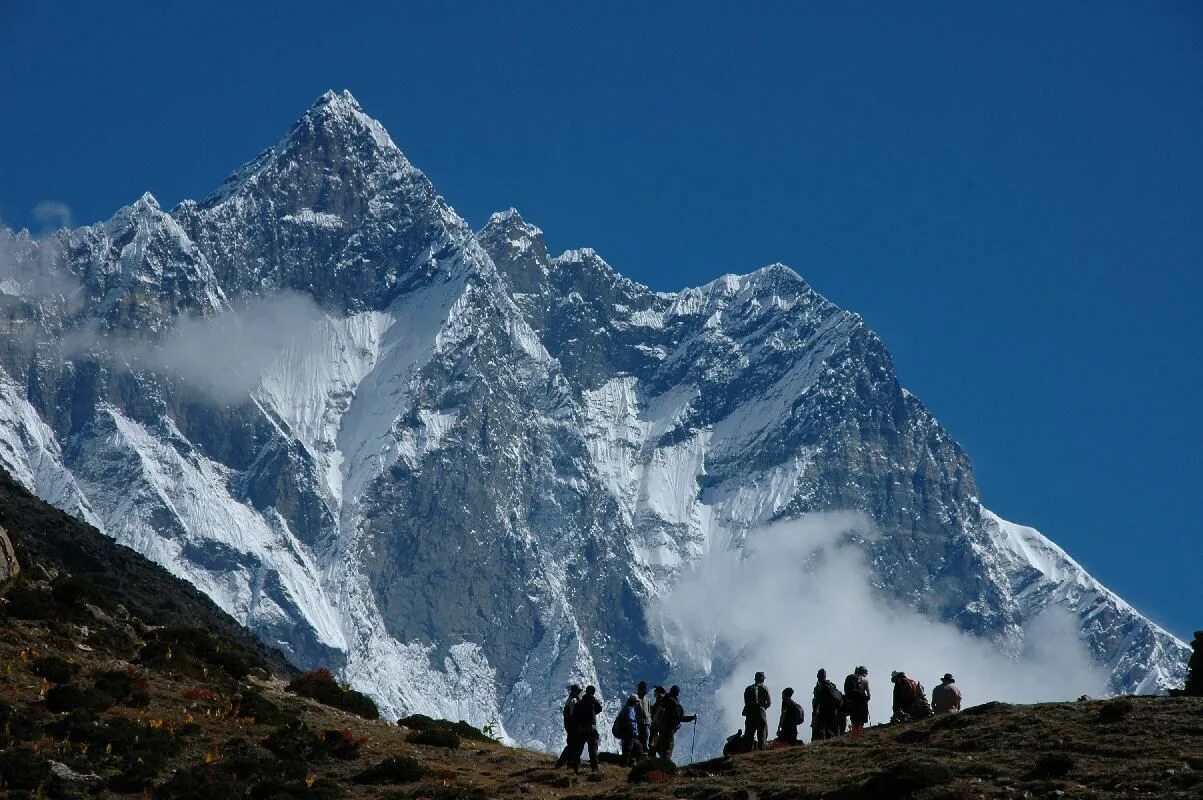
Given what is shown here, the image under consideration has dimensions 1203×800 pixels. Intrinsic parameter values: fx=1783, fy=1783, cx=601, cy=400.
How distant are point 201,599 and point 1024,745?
220 ft

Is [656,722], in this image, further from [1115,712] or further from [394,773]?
[1115,712]

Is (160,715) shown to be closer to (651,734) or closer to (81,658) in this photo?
(81,658)

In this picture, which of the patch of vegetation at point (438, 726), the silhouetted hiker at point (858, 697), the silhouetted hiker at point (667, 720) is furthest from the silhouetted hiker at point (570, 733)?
the silhouetted hiker at point (858, 697)

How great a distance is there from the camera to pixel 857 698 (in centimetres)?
5088

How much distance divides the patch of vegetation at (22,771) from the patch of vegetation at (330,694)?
15.2 metres

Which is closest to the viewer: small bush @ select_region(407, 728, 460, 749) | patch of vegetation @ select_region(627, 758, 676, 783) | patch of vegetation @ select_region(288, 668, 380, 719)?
patch of vegetation @ select_region(627, 758, 676, 783)

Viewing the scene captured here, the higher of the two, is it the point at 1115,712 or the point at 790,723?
the point at 790,723

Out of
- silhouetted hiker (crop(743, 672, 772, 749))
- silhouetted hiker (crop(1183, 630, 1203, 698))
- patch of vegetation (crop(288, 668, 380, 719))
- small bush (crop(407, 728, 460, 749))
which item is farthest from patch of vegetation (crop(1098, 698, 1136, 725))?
patch of vegetation (crop(288, 668, 380, 719))

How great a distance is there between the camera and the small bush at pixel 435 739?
51.5 metres

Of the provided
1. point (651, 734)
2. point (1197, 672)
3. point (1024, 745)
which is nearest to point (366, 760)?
point (651, 734)

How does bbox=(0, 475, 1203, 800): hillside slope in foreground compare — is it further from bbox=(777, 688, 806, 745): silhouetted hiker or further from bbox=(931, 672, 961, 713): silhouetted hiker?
bbox=(777, 688, 806, 745): silhouetted hiker

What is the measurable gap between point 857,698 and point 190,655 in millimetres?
20322

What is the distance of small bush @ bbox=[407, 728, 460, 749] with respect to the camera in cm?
5153

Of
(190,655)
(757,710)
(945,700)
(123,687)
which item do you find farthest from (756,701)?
(190,655)
